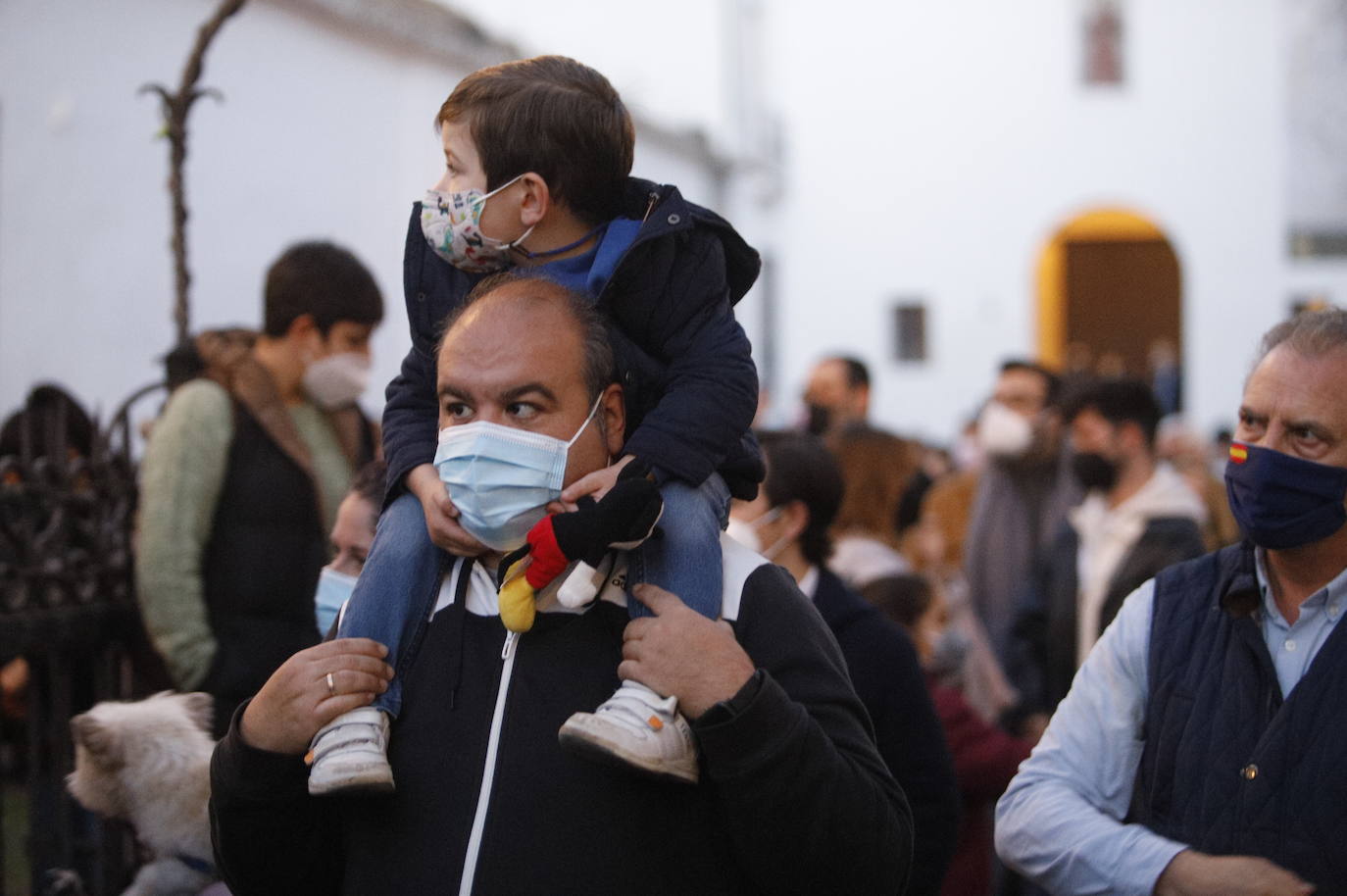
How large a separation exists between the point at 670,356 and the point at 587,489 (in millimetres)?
313

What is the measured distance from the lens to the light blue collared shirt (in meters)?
2.73

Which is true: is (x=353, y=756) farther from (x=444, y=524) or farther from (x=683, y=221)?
(x=683, y=221)

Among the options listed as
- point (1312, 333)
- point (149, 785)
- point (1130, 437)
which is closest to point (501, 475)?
point (149, 785)

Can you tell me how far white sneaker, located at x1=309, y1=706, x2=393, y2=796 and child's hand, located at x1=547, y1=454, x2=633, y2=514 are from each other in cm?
40

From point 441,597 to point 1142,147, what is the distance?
24829 mm

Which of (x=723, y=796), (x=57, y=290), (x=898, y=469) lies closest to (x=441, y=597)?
(x=723, y=796)

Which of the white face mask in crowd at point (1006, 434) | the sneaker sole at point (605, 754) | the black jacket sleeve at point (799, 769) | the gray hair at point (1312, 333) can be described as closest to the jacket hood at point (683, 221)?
the black jacket sleeve at point (799, 769)

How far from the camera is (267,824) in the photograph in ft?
7.81

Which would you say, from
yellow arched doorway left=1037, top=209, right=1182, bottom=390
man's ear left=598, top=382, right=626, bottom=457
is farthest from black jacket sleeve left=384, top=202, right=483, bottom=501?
yellow arched doorway left=1037, top=209, right=1182, bottom=390

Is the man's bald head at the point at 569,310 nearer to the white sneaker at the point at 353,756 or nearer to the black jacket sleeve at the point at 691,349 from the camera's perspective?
the black jacket sleeve at the point at 691,349

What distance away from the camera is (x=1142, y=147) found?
25406 millimetres

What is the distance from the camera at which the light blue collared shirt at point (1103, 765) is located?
107 inches

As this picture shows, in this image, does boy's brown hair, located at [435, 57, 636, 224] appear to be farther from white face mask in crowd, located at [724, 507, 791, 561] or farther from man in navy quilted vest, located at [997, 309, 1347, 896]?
white face mask in crowd, located at [724, 507, 791, 561]

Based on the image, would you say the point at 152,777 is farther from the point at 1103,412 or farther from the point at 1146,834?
the point at 1103,412
